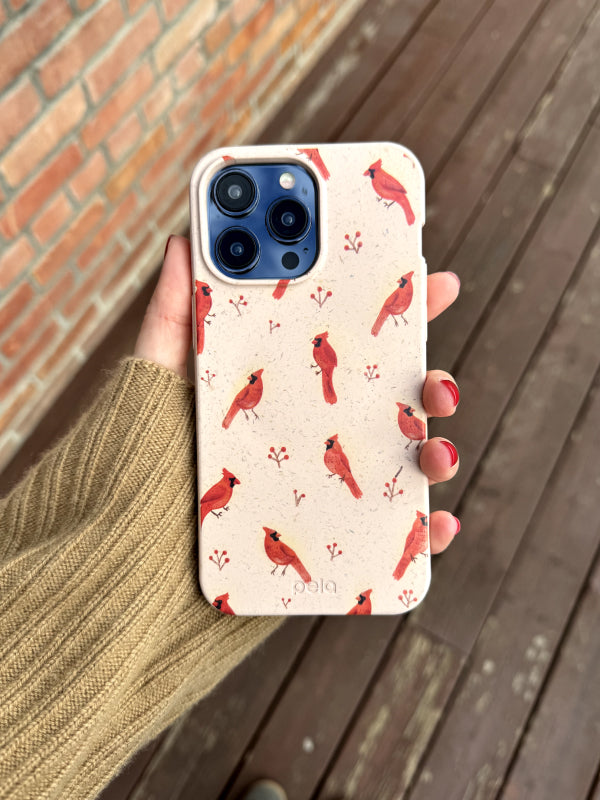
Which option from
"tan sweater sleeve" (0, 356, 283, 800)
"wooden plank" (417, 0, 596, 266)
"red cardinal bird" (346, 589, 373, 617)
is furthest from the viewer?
"wooden plank" (417, 0, 596, 266)

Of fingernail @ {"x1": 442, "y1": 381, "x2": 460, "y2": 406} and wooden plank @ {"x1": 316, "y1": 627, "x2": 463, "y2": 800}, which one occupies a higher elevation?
fingernail @ {"x1": 442, "y1": 381, "x2": 460, "y2": 406}

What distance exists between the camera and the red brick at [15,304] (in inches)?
31.4

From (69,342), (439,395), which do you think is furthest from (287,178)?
(69,342)

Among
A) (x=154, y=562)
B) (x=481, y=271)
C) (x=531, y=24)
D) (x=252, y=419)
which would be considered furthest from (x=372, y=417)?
(x=531, y=24)

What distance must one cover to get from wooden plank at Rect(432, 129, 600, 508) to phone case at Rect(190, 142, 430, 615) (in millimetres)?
383

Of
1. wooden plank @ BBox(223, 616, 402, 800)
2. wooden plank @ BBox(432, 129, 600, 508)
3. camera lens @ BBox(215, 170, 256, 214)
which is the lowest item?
wooden plank @ BBox(223, 616, 402, 800)

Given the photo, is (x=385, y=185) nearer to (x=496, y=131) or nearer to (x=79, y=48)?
(x=79, y=48)

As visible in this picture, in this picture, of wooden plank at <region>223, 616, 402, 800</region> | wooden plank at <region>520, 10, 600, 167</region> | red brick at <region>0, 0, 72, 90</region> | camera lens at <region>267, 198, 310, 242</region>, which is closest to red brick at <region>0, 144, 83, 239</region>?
red brick at <region>0, 0, 72, 90</region>

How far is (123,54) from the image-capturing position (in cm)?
79

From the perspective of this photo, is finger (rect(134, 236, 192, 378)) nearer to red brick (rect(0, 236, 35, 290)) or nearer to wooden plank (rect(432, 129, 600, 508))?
red brick (rect(0, 236, 35, 290))

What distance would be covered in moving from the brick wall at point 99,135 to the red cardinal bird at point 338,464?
1.58 feet

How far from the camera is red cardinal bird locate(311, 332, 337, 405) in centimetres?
63

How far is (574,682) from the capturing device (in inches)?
35.5

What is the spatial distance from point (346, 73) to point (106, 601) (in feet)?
3.64
